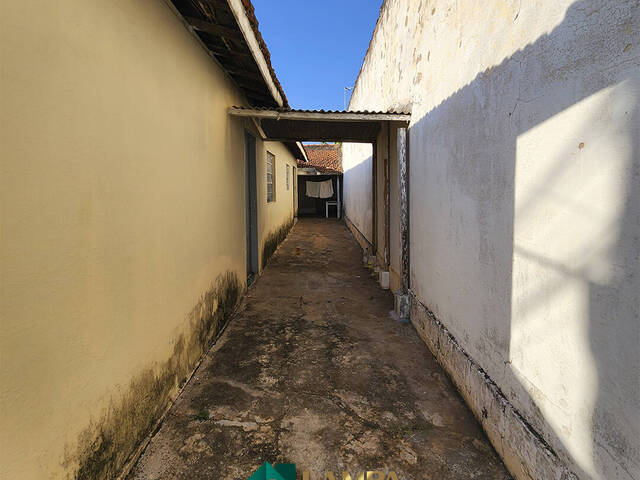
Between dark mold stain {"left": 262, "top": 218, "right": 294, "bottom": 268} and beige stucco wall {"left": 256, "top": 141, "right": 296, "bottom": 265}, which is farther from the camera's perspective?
dark mold stain {"left": 262, "top": 218, "right": 294, "bottom": 268}

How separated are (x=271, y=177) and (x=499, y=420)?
7.76 metres

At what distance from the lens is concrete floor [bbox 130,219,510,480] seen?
7.07ft

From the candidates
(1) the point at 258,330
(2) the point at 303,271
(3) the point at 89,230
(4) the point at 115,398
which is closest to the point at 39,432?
(4) the point at 115,398

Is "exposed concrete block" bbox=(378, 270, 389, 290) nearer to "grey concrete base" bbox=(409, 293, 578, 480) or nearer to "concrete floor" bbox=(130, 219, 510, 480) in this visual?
"concrete floor" bbox=(130, 219, 510, 480)

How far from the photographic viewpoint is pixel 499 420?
7.23 feet

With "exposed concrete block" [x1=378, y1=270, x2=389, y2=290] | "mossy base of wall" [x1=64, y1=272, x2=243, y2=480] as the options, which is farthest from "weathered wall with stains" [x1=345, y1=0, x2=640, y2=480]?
"exposed concrete block" [x1=378, y1=270, x2=389, y2=290]

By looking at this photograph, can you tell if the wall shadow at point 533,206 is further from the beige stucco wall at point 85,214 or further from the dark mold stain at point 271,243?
the dark mold stain at point 271,243

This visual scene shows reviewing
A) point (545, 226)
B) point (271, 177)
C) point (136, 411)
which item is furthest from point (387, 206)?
point (136, 411)

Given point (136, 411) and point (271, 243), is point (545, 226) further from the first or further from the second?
point (271, 243)

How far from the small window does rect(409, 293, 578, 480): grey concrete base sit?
20.3 ft

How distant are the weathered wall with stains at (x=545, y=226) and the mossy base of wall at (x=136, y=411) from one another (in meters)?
2.27

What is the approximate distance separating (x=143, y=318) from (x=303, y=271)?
16.8ft

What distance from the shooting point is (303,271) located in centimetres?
737

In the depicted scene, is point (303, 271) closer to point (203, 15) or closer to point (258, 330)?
point (258, 330)
